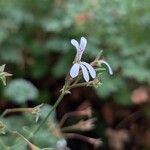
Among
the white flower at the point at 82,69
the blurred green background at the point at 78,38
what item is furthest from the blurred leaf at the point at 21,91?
the white flower at the point at 82,69

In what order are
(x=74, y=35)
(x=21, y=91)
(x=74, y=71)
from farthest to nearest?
(x=74, y=35)
(x=21, y=91)
(x=74, y=71)

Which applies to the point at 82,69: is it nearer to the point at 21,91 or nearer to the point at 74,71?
the point at 74,71

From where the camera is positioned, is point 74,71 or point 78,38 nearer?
point 74,71

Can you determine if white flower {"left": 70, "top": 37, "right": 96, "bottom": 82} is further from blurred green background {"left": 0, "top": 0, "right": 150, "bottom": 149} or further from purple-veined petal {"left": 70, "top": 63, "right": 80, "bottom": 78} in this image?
blurred green background {"left": 0, "top": 0, "right": 150, "bottom": 149}

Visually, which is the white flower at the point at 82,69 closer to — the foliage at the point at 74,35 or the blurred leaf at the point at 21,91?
the blurred leaf at the point at 21,91

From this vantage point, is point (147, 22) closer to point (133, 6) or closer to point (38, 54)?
point (133, 6)

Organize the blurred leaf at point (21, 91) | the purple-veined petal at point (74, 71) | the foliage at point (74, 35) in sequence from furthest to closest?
the foliage at point (74, 35) → the blurred leaf at point (21, 91) → the purple-veined petal at point (74, 71)

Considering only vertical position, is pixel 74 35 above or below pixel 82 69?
above

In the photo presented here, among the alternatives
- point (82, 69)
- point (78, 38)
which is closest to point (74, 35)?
point (78, 38)
